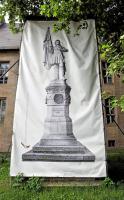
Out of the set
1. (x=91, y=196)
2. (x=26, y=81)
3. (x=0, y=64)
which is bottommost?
(x=91, y=196)

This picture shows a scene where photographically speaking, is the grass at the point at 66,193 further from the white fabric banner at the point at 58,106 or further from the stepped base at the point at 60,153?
the stepped base at the point at 60,153

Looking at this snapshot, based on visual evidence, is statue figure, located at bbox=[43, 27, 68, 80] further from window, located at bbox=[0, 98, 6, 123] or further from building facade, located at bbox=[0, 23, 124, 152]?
window, located at bbox=[0, 98, 6, 123]

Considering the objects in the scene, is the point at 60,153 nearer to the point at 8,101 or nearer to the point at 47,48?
the point at 47,48

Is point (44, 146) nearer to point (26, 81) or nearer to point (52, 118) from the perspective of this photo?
point (52, 118)

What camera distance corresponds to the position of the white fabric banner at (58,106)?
27.3 feet

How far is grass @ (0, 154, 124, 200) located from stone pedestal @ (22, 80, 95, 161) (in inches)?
28.4

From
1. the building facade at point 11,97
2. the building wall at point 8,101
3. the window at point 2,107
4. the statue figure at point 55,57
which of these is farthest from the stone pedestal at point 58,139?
the window at point 2,107

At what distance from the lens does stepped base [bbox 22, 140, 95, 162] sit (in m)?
8.31

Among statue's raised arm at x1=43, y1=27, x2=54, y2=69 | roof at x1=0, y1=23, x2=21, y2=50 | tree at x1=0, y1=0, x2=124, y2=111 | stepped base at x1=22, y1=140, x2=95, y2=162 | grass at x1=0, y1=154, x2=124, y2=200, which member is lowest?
grass at x1=0, y1=154, x2=124, y2=200

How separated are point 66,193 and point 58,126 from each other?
170cm

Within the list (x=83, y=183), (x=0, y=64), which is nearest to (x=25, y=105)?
(x=83, y=183)

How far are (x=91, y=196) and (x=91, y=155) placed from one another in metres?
1.14

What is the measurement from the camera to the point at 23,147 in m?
8.45

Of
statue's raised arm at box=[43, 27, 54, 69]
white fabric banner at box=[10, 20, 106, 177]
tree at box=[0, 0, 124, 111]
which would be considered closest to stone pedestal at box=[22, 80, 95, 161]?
white fabric banner at box=[10, 20, 106, 177]
